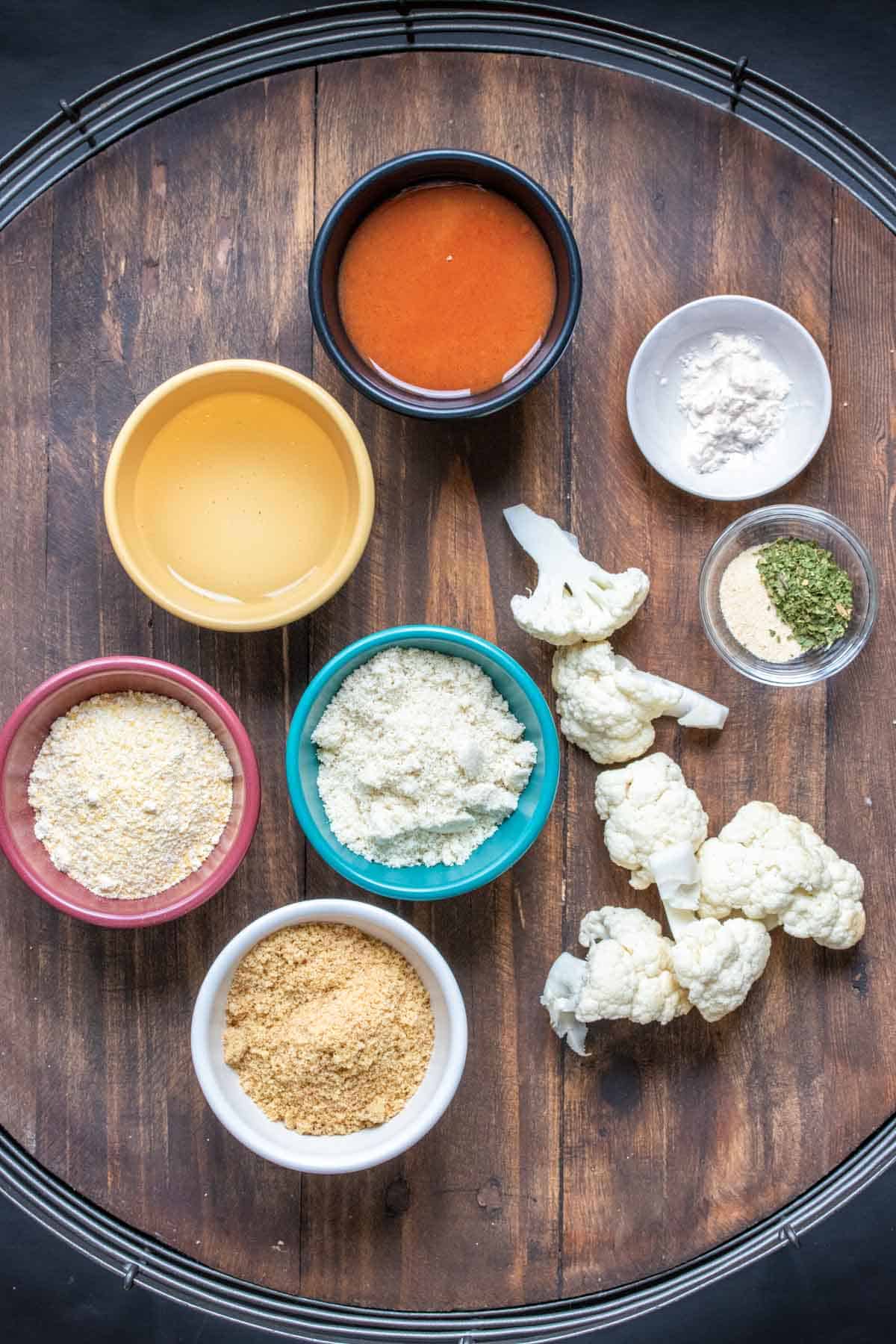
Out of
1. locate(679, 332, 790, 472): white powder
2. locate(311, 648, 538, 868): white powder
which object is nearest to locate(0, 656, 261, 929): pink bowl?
locate(311, 648, 538, 868): white powder

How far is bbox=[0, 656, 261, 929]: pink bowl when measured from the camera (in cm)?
153

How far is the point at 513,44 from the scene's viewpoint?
1681 millimetres

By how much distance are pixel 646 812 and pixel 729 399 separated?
0.62 metres

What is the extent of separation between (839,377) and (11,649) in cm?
131

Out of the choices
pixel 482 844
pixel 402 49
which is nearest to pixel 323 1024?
pixel 482 844

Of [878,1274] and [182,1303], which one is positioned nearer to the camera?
[182,1303]

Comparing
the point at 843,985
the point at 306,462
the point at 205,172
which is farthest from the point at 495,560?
the point at 843,985

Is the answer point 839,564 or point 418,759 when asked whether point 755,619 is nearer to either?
point 839,564

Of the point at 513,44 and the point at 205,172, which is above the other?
the point at 513,44

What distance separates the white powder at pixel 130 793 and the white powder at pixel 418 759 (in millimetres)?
172

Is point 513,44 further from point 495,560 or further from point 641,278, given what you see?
point 495,560

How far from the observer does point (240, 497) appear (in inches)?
63.1

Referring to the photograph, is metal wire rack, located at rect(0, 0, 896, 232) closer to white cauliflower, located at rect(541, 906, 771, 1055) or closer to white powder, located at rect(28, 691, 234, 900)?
white powder, located at rect(28, 691, 234, 900)

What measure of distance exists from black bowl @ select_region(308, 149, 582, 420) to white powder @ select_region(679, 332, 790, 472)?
249 millimetres
